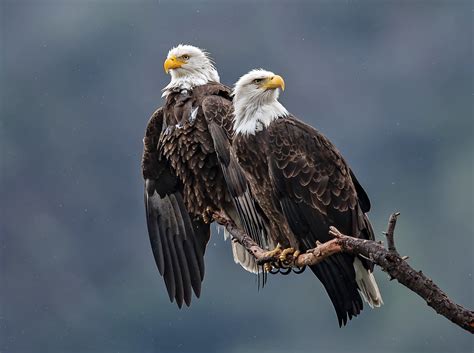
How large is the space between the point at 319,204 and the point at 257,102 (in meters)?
0.76

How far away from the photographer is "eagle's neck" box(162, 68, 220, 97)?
6.44 m

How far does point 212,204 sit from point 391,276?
283 cm

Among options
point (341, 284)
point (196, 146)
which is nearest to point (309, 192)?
point (341, 284)

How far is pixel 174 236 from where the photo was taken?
6789mm

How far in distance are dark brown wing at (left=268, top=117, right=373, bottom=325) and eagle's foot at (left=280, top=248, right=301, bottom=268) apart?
9 cm

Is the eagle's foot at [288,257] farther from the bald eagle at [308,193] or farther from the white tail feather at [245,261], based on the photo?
the white tail feather at [245,261]

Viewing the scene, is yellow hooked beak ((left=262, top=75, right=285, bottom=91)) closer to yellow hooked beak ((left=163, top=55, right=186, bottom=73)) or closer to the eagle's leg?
the eagle's leg

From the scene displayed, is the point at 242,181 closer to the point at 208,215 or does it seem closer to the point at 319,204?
the point at 208,215

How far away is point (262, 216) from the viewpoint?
5676 mm

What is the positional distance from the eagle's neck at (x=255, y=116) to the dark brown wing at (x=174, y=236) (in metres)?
1.39

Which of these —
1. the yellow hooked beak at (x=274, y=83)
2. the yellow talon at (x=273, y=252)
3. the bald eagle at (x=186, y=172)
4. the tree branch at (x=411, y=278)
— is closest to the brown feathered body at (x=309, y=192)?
the yellow talon at (x=273, y=252)

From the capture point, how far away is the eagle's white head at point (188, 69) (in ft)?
21.2

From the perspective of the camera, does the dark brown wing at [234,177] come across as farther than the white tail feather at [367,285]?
Yes

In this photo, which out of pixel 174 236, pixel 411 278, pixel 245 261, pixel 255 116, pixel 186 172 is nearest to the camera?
pixel 411 278
